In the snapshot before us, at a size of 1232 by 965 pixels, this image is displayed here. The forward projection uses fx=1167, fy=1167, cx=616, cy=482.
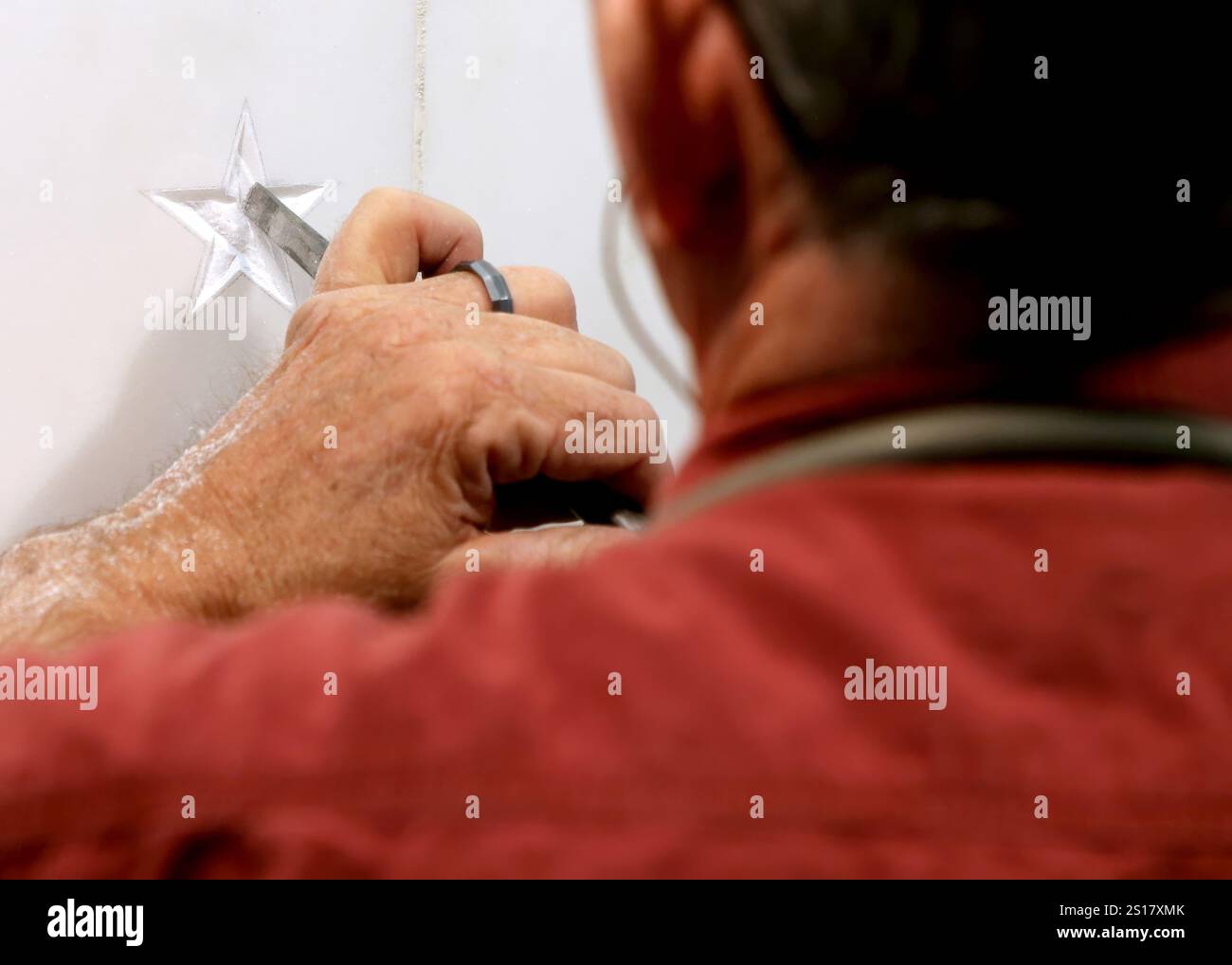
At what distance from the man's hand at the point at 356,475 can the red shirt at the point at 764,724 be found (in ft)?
1.30

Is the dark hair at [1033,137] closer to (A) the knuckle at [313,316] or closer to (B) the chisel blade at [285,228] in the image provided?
(A) the knuckle at [313,316]

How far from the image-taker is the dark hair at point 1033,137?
0.96 feet

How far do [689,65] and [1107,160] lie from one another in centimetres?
12

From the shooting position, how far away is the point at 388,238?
843 millimetres

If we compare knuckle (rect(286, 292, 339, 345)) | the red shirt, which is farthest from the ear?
knuckle (rect(286, 292, 339, 345))

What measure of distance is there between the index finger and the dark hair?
0.55m

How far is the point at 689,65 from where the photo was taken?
13.2 inches

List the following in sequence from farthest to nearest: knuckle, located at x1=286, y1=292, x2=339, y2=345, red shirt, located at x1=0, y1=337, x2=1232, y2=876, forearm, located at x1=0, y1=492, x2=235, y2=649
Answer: knuckle, located at x1=286, y1=292, x2=339, y2=345, forearm, located at x1=0, y1=492, x2=235, y2=649, red shirt, located at x1=0, y1=337, x2=1232, y2=876

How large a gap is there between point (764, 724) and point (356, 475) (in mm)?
485

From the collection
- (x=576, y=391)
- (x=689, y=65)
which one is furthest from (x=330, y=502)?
(x=689, y=65)

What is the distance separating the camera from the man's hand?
0.71 meters
